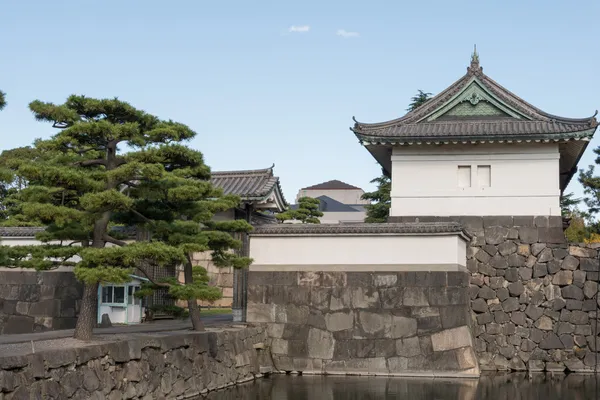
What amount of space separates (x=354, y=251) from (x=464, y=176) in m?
4.21

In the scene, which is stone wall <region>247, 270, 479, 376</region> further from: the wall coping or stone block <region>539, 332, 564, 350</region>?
stone block <region>539, 332, 564, 350</region>

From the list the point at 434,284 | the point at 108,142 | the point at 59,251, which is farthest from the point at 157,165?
the point at 434,284

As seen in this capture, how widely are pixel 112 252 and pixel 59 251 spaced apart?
116cm

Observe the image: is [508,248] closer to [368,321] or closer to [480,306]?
[480,306]

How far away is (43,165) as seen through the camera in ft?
34.9

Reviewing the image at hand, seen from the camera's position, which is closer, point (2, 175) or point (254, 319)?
point (2, 175)

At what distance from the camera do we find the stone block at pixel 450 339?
16.0 metres

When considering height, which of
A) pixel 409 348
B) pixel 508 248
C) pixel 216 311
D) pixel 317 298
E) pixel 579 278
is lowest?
pixel 409 348

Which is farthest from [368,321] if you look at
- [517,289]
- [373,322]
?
[517,289]

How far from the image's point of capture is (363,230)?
16719 millimetres

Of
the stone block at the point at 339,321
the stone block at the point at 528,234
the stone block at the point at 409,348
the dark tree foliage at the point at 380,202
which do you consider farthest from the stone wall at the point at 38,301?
the dark tree foliage at the point at 380,202

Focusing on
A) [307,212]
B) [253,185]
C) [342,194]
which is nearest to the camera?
[253,185]

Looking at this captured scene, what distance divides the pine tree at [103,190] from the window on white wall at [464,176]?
27.6ft

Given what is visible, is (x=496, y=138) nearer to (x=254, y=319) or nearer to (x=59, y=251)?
(x=254, y=319)
